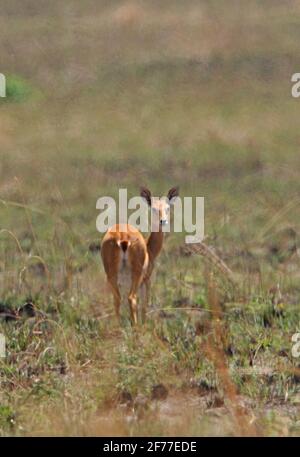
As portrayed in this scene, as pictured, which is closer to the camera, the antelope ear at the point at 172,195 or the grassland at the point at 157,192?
the grassland at the point at 157,192

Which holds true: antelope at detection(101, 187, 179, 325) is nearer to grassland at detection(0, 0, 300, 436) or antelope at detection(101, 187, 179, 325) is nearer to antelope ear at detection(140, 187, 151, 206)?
antelope ear at detection(140, 187, 151, 206)

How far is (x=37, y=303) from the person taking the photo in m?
6.87

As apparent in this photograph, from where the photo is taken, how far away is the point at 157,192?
9695mm

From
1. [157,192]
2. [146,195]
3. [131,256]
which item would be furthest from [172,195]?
[157,192]

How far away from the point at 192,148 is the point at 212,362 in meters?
5.66

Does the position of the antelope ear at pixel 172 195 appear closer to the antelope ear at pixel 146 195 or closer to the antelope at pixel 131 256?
the antelope at pixel 131 256

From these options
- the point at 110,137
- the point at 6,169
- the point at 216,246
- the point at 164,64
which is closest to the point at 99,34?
the point at 164,64

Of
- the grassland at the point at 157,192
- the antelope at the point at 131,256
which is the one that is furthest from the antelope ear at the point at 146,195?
the grassland at the point at 157,192

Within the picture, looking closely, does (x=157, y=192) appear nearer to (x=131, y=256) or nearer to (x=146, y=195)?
(x=146, y=195)

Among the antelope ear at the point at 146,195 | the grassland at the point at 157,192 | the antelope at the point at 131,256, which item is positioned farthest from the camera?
the antelope ear at the point at 146,195

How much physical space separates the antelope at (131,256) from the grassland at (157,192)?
0.11 metres

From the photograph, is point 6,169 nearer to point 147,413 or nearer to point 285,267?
point 285,267

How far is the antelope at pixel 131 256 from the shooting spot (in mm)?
6656

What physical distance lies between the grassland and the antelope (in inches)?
4.5
